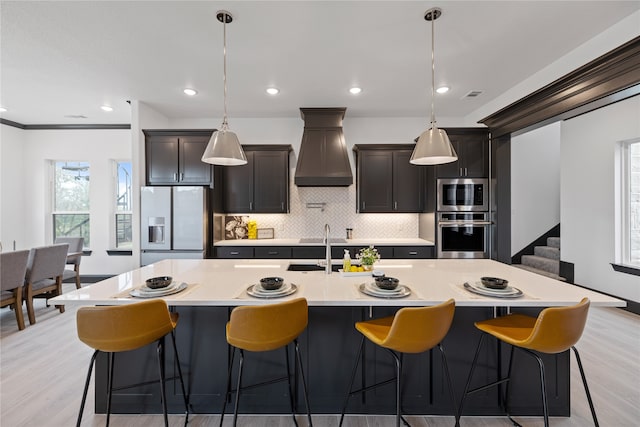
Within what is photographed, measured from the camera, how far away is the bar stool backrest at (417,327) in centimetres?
146

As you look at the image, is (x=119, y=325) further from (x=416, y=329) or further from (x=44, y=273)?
(x=44, y=273)

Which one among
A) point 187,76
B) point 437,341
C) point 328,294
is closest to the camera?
point 437,341

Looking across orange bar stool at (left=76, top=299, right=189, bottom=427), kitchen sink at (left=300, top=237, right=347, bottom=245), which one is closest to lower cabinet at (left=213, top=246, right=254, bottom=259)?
kitchen sink at (left=300, top=237, right=347, bottom=245)

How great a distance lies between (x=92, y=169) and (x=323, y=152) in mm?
4247

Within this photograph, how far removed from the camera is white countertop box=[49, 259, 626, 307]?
1.63 meters

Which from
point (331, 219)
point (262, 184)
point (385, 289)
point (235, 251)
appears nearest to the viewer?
point (385, 289)

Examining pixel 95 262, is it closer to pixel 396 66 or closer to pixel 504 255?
pixel 396 66

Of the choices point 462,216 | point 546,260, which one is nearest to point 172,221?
point 462,216

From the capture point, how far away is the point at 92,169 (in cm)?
521

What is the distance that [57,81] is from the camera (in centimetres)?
342

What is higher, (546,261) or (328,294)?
(328,294)

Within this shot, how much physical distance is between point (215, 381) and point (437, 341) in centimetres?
149

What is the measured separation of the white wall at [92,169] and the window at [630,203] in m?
7.63

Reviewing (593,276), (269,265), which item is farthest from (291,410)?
(593,276)
